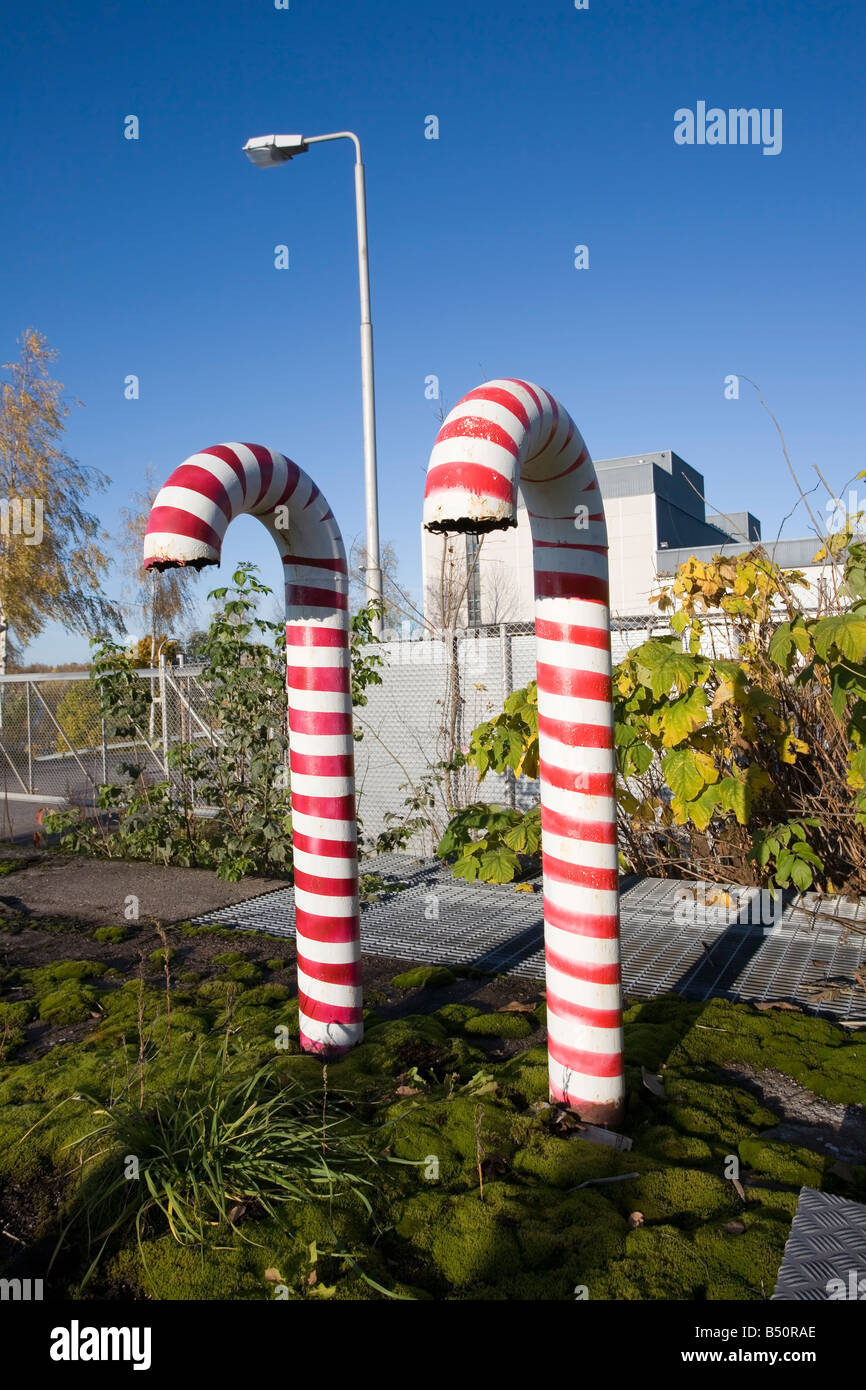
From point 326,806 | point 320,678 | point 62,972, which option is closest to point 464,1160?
point 326,806

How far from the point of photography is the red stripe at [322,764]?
371 cm

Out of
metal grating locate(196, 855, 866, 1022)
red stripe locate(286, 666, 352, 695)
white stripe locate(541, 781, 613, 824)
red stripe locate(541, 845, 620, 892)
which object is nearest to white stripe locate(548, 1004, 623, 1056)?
red stripe locate(541, 845, 620, 892)

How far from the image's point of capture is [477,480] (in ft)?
7.96

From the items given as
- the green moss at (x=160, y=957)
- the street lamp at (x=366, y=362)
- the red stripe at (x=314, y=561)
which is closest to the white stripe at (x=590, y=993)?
the red stripe at (x=314, y=561)

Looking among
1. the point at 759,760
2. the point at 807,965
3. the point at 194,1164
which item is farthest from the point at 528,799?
the point at 194,1164

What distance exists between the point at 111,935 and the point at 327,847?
2.90 meters

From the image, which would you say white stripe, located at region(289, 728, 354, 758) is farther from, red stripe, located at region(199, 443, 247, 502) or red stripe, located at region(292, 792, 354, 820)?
red stripe, located at region(199, 443, 247, 502)

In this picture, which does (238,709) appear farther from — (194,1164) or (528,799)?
(194,1164)

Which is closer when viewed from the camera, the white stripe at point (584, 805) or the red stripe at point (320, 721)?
the white stripe at point (584, 805)

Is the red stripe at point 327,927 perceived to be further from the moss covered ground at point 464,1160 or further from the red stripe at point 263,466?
the red stripe at point 263,466

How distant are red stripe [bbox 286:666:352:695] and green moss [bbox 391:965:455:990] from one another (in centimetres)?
185

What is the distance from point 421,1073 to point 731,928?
2.81 m

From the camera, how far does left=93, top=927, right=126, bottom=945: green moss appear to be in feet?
19.2

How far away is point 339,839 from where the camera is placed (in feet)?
12.2
